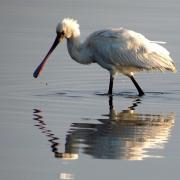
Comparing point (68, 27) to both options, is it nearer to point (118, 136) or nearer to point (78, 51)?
point (78, 51)

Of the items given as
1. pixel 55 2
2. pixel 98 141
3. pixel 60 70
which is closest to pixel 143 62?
pixel 60 70

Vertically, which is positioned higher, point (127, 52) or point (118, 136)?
point (127, 52)

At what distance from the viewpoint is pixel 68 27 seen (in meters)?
19.7

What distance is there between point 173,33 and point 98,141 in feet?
40.6

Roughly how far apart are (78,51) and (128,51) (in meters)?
1.17

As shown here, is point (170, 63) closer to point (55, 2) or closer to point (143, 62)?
point (143, 62)

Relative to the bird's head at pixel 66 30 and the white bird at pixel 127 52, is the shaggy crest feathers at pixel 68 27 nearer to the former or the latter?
the bird's head at pixel 66 30

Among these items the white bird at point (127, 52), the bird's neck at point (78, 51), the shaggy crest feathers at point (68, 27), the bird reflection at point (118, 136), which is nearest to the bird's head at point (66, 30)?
the shaggy crest feathers at point (68, 27)

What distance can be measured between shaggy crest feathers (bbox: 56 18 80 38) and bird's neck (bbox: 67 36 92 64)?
107 mm

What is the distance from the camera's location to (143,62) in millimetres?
19172

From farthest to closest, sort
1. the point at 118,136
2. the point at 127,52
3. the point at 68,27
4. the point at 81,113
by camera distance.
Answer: the point at 68,27
the point at 127,52
the point at 81,113
the point at 118,136

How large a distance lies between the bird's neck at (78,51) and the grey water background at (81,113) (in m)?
0.60

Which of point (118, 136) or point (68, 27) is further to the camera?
point (68, 27)

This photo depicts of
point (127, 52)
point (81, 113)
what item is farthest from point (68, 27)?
point (81, 113)
